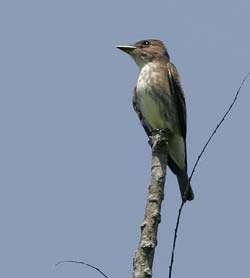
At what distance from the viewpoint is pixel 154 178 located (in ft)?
19.1

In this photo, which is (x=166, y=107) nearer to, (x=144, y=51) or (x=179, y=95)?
(x=179, y=95)

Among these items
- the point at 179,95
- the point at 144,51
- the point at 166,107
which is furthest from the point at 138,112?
the point at 144,51

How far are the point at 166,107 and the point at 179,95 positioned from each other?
30cm

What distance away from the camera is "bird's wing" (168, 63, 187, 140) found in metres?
9.73

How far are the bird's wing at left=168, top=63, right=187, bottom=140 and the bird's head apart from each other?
0.39 m

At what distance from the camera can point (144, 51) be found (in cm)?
1064

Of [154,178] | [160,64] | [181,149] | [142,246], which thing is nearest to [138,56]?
[160,64]

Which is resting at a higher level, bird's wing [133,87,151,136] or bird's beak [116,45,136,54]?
bird's beak [116,45,136,54]

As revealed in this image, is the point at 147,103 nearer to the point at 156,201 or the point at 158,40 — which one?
the point at 158,40

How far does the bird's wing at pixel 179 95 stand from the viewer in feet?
31.9

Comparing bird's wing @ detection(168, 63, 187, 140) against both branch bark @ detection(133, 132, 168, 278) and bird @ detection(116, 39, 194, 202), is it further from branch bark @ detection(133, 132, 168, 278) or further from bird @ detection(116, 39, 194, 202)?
branch bark @ detection(133, 132, 168, 278)

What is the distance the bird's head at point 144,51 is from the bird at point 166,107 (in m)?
0.20

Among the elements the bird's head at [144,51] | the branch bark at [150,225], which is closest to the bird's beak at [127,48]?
the bird's head at [144,51]

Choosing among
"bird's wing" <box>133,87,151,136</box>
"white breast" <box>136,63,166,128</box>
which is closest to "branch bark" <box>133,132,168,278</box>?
"white breast" <box>136,63,166,128</box>
